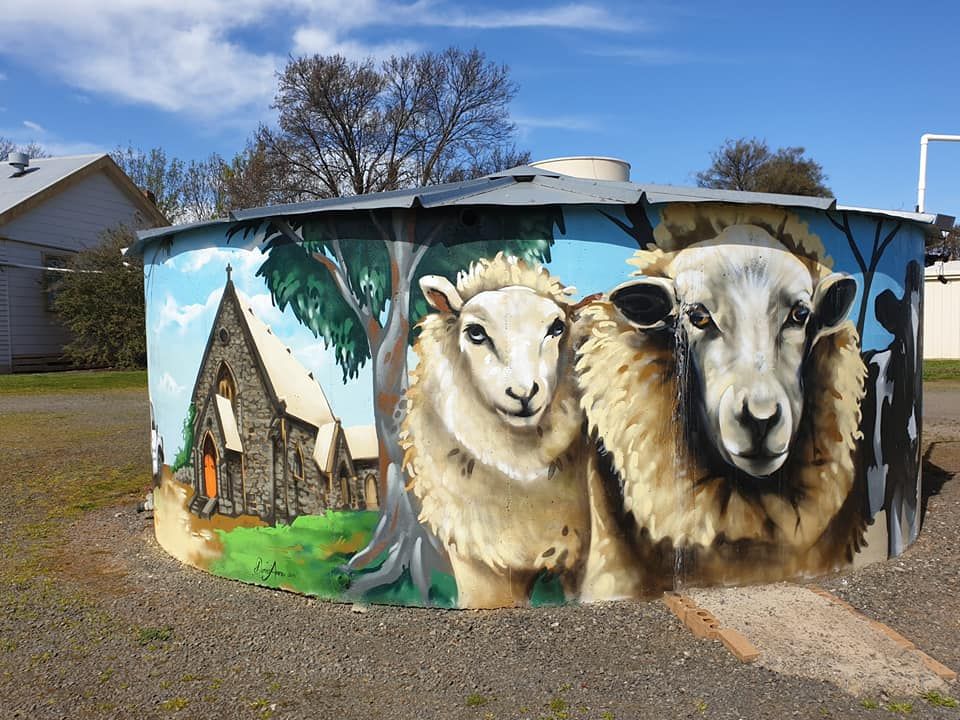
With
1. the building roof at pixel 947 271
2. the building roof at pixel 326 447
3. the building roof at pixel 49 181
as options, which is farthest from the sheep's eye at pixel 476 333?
the building roof at pixel 947 271

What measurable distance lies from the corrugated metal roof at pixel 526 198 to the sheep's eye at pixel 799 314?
26.1 inches

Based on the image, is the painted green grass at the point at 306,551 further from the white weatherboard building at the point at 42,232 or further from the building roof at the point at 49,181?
the building roof at the point at 49,181

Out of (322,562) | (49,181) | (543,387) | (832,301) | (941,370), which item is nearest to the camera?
(543,387)

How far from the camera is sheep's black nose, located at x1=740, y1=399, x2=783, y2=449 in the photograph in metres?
4.99

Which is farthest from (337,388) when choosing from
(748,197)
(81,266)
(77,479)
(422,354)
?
(81,266)

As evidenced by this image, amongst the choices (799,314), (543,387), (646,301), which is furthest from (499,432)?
(799,314)

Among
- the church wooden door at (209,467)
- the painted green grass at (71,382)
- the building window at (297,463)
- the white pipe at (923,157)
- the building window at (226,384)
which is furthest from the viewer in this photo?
the painted green grass at (71,382)

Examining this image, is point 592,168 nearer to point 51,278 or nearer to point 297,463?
point 297,463

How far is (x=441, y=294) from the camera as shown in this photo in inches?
190

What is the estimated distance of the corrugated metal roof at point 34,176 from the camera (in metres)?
25.7

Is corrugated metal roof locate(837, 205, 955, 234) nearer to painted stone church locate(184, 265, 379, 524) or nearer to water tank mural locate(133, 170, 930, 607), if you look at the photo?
water tank mural locate(133, 170, 930, 607)

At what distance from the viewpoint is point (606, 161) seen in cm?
729

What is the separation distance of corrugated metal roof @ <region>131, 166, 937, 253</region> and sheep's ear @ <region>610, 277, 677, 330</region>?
20.6 inches
